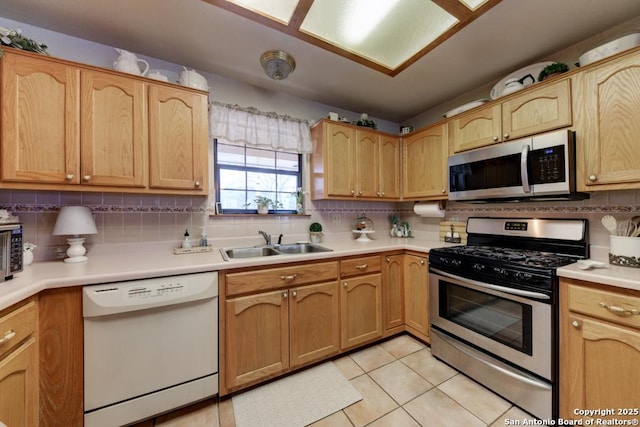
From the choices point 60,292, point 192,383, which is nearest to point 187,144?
point 60,292

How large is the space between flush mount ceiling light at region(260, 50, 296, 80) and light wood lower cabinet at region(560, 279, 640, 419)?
2197 millimetres

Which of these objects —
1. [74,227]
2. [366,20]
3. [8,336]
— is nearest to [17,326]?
[8,336]

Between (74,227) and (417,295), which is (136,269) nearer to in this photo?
(74,227)

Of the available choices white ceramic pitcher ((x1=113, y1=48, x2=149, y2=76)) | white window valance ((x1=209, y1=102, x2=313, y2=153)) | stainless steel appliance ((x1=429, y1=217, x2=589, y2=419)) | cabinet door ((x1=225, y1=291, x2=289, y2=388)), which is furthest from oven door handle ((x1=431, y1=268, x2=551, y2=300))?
white ceramic pitcher ((x1=113, y1=48, x2=149, y2=76))

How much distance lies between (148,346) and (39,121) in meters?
1.39

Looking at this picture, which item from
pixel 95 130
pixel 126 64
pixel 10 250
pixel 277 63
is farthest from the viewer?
pixel 277 63

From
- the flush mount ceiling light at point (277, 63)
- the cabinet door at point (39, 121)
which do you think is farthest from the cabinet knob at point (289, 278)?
the flush mount ceiling light at point (277, 63)

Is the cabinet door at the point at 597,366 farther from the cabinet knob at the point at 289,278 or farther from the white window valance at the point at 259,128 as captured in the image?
the white window valance at the point at 259,128

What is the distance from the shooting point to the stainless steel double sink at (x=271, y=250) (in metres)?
2.01

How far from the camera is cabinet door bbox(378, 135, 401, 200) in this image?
2.63 m

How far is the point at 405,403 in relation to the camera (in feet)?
4.86

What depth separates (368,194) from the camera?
255cm

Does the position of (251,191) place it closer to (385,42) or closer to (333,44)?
(333,44)

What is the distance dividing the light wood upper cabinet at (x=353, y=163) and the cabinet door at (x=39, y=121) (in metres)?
1.73
